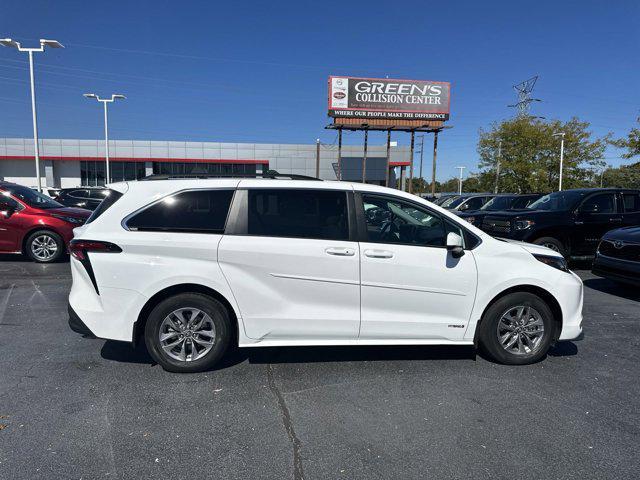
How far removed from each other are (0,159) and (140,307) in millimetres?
49766

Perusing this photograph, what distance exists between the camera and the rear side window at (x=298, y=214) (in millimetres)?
3939

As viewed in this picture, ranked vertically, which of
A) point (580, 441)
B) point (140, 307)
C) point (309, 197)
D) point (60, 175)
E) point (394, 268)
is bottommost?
→ point (580, 441)

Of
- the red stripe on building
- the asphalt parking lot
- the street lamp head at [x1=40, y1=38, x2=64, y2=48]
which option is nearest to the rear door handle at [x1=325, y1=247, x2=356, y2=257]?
the asphalt parking lot

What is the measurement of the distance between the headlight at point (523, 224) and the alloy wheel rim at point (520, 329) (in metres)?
5.70

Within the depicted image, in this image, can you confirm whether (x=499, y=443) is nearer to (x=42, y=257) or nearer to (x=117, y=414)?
(x=117, y=414)

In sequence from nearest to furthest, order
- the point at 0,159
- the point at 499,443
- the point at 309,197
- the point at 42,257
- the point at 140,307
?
the point at 499,443 < the point at 140,307 < the point at 309,197 < the point at 42,257 < the point at 0,159

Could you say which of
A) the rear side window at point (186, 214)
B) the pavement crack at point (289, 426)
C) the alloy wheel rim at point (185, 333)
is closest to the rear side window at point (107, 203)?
the rear side window at point (186, 214)

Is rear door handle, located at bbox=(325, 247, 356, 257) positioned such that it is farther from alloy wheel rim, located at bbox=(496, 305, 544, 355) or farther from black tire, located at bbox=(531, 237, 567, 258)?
black tire, located at bbox=(531, 237, 567, 258)

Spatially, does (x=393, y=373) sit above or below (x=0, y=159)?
below

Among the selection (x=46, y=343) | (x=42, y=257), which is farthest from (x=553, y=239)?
(x=42, y=257)

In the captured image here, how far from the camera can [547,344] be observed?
13.9ft

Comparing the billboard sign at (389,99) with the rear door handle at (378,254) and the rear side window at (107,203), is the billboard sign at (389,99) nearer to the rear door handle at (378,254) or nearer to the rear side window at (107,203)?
the rear side window at (107,203)

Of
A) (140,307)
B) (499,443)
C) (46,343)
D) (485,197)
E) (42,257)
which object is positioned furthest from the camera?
(485,197)

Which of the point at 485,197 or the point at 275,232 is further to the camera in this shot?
the point at 485,197
